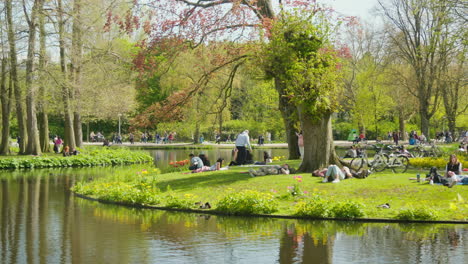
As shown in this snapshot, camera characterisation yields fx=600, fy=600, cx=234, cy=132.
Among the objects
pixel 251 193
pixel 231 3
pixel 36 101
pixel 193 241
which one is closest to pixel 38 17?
pixel 36 101

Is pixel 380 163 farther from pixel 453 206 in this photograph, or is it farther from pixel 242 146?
pixel 453 206

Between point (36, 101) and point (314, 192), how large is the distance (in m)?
29.8

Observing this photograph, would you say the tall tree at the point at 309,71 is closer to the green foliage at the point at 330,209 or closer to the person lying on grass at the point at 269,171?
the person lying on grass at the point at 269,171

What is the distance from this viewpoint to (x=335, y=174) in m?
19.1

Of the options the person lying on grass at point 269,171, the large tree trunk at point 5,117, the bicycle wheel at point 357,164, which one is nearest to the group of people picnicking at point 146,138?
the large tree trunk at point 5,117

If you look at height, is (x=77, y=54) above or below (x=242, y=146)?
above

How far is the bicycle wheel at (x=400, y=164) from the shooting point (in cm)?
2259

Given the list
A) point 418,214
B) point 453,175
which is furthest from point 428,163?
point 418,214

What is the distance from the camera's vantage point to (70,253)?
1144cm

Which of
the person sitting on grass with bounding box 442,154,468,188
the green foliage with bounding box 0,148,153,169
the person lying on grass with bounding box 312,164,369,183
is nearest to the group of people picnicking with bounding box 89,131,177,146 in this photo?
the green foliage with bounding box 0,148,153,169

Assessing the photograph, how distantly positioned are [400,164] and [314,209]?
8.46 metres

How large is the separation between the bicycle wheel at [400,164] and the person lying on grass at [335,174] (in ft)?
9.36

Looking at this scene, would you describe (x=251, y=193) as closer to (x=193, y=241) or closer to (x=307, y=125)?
(x=193, y=241)

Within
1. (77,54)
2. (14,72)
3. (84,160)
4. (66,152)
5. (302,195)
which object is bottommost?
(302,195)
